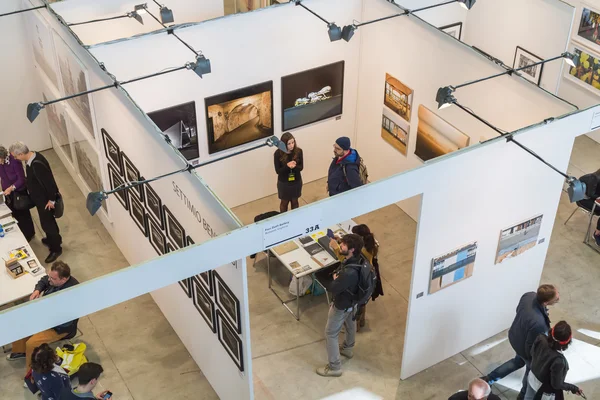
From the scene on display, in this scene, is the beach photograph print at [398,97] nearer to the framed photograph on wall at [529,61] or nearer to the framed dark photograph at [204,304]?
the framed photograph on wall at [529,61]

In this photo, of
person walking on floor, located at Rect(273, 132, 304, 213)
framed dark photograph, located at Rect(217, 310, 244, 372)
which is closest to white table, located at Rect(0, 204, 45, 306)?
framed dark photograph, located at Rect(217, 310, 244, 372)

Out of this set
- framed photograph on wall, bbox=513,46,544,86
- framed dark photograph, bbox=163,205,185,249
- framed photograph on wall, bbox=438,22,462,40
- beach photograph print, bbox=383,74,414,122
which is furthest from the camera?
framed photograph on wall, bbox=438,22,462,40

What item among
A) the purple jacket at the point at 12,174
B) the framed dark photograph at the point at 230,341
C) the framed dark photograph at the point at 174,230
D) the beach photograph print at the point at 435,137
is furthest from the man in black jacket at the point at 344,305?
the purple jacket at the point at 12,174

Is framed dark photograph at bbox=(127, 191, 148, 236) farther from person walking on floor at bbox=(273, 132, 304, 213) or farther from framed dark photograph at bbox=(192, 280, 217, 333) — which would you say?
person walking on floor at bbox=(273, 132, 304, 213)

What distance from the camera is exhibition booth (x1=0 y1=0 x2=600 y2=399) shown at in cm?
615

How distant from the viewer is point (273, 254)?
8.53m

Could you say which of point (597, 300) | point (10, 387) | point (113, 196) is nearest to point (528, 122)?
point (597, 300)

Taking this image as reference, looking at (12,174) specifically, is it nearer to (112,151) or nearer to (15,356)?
(112,151)

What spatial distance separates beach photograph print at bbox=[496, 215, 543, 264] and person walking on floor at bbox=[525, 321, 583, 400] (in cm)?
99

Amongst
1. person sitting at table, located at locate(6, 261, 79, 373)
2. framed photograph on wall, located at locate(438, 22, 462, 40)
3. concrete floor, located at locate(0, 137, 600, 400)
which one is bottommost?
concrete floor, located at locate(0, 137, 600, 400)

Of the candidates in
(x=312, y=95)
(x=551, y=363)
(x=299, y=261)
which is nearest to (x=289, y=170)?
(x=299, y=261)

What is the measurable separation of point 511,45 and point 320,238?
12.4ft

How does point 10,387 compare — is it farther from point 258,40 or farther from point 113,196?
point 258,40

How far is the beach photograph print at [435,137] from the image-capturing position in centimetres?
857
